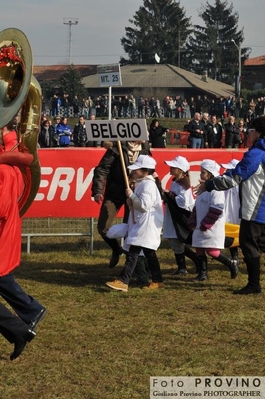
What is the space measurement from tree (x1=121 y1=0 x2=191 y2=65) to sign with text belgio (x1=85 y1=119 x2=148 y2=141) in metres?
101

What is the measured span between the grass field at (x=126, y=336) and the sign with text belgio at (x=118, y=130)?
5.81ft

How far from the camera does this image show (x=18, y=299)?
23.4 feet

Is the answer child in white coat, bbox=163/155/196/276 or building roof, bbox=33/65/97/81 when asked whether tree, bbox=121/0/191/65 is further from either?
child in white coat, bbox=163/155/196/276

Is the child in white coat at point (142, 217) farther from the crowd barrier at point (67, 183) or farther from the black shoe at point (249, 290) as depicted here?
the crowd barrier at point (67, 183)

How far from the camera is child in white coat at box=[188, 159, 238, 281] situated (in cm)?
1014

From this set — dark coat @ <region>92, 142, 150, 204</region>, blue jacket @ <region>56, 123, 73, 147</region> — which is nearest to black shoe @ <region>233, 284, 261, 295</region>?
dark coat @ <region>92, 142, 150, 204</region>

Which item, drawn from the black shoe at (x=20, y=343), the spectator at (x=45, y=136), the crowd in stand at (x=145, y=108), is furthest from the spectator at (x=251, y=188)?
the crowd in stand at (x=145, y=108)

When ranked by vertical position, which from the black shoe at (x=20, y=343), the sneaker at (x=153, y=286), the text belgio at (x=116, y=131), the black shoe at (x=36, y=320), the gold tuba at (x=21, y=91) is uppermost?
the gold tuba at (x=21, y=91)

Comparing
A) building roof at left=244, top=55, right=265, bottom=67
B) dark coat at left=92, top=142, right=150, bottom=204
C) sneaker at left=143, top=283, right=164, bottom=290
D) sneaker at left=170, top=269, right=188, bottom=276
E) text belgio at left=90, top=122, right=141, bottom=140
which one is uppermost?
building roof at left=244, top=55, right=265, bottom=67

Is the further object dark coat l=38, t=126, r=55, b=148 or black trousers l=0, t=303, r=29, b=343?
dark coat l=38, t=126, r=55, b=148

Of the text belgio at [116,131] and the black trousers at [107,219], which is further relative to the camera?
the black trousers at [107,219]

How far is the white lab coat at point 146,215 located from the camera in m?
9.74

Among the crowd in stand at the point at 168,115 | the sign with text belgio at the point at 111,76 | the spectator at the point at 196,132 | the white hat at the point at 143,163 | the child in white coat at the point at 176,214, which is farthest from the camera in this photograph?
the spectator at the point at 196,132

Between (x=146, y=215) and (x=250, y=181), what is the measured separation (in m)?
1.28
